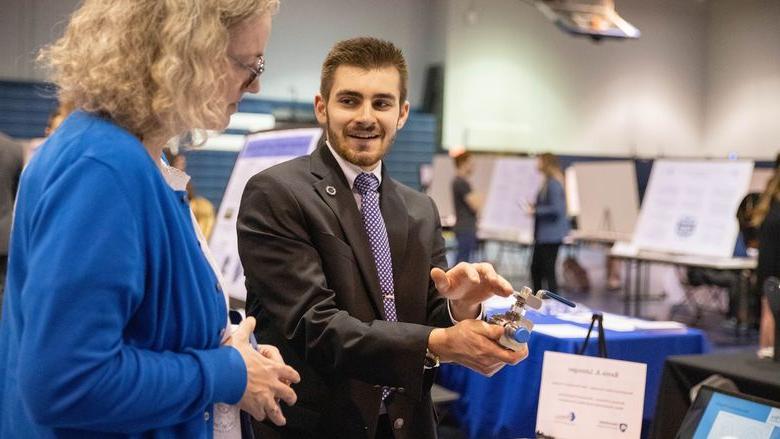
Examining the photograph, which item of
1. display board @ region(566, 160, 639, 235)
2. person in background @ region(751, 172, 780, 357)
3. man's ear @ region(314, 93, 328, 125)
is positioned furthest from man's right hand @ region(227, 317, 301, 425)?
display board @ region(566, 160, 639, 235)

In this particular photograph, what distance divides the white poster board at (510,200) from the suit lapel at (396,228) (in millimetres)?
8379

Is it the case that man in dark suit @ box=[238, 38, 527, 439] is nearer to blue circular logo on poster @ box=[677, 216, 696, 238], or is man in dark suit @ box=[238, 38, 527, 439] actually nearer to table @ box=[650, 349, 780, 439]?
table @ box=[650, 349, 780, 439]

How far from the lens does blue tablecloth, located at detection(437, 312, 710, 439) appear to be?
→ 2934 mm

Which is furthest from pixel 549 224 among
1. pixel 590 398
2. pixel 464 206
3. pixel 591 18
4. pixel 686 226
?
pixel 590 398

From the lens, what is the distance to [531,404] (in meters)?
2.92

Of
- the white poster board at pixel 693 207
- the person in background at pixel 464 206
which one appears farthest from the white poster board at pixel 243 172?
the person in background at pixel 464 206

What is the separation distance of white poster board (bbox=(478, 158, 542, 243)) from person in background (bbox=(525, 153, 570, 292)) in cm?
129

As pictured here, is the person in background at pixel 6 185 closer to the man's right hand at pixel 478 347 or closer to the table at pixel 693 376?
the man's right hand at pixel 478 347

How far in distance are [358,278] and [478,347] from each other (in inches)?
12.3

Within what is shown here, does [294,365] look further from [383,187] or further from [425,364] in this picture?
[383,187]

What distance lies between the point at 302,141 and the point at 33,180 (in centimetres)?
203

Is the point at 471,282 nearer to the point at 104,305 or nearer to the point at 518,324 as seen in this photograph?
the point at 518,324

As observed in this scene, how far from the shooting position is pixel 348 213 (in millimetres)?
1735

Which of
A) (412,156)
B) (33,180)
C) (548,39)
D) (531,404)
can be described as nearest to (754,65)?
(548,39)
